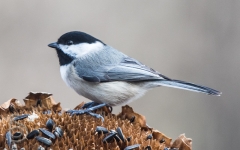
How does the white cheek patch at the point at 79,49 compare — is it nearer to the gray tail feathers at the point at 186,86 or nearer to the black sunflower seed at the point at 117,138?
the gray tail feathers at the point at 186,86

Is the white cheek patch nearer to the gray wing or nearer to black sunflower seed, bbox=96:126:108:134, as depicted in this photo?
the gray wing

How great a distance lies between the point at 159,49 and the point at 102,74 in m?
1.53

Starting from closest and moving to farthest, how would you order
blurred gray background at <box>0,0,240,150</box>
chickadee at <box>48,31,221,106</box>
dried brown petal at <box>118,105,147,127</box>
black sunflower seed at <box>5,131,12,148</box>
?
black sunflower seed at <box>5,131,12,148</box>, dried brown petal at <box>118,105,147,127</box>, chickadee at <box>48,31,221,106</box>, blurred gray background at <box>0,0,240,150</box>

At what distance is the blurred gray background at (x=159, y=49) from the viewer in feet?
8.72

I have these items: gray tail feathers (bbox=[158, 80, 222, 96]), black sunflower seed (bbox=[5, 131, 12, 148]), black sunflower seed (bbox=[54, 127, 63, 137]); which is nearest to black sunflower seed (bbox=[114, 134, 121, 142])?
black sunflower seed (bbox=[54, 127, 63, 137])

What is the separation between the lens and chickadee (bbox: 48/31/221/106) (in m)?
1.37

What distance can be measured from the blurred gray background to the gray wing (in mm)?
1259

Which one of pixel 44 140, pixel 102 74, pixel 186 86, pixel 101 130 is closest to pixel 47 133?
pixel 44 140

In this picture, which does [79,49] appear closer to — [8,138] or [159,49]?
[8,138]

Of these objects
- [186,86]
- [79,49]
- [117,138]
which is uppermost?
[79,49]

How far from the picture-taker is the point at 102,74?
1.41 meters

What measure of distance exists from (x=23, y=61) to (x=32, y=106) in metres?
1.57

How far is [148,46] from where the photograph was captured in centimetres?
284

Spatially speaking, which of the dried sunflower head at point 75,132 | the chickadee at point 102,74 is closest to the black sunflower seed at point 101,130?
the dried sunflower head at point 75,132
